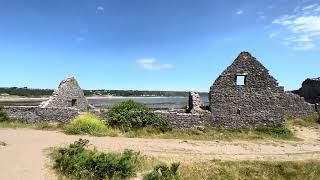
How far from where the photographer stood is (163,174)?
12.6m

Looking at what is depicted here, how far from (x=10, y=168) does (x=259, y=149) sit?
417 inches

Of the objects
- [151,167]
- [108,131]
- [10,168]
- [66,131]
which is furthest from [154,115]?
[10,168]

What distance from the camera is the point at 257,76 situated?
79.2 ft

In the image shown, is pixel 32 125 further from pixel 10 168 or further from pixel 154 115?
pixel 10 168

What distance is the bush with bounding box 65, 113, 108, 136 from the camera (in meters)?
20.8

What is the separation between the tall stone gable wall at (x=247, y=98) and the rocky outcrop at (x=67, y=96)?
975 centimetres

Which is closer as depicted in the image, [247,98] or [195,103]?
[247,98]

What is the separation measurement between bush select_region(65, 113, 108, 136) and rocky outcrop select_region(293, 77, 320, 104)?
19.0m

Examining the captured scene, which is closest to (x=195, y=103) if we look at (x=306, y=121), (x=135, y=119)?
(x=135, y=119)

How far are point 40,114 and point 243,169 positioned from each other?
13.3 metres

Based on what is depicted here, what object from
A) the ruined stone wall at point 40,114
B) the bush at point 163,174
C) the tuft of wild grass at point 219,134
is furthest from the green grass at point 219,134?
the bush at point 163,174

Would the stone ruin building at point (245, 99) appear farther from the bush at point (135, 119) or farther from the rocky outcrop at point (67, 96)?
the rocky outcrop at point (67, 96)

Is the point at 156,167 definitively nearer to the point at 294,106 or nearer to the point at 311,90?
the point at 294,106

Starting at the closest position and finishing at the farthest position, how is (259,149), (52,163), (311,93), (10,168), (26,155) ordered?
(10,168), (52,163), (26,155), (259,149), (311,93)
